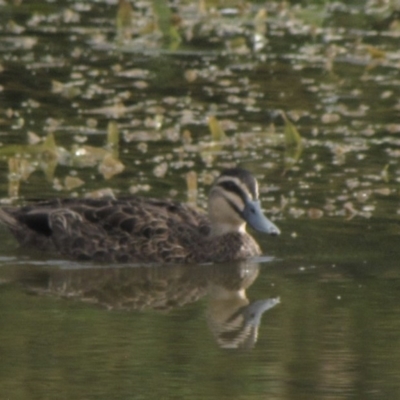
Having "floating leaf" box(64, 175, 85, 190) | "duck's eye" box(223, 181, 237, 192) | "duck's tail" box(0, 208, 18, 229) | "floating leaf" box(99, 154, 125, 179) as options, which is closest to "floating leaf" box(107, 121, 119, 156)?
"floating leaf" box(99, 154, 125, 179)

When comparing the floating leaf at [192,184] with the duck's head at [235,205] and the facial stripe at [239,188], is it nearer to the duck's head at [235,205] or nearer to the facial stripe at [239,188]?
the duck's head at [235,205]

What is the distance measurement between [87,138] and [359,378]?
681cm

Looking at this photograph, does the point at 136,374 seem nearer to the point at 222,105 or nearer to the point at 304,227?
the point at 304,227

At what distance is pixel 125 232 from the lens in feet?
40.3

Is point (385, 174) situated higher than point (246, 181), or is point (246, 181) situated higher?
point (246, 181)

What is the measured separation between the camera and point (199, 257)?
40.1 ft

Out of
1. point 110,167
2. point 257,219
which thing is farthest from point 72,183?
point 257,219

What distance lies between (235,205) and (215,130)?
9.67 ft

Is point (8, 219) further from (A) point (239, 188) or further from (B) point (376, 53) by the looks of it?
(B) point (376, 53)

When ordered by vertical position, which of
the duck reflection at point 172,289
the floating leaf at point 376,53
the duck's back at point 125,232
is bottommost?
the duck reflection at point 172,289

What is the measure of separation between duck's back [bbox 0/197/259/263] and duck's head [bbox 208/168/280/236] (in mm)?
105

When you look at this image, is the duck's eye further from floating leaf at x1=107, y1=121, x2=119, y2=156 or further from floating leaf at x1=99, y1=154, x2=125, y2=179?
floating leaf at x1=107, y1=121, x2=119, y2=156

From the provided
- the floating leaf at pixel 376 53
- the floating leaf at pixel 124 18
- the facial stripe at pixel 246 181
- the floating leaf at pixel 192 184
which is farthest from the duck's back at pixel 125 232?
the floating leaf at pixel 124 18

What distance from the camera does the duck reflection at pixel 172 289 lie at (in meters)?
10.3
